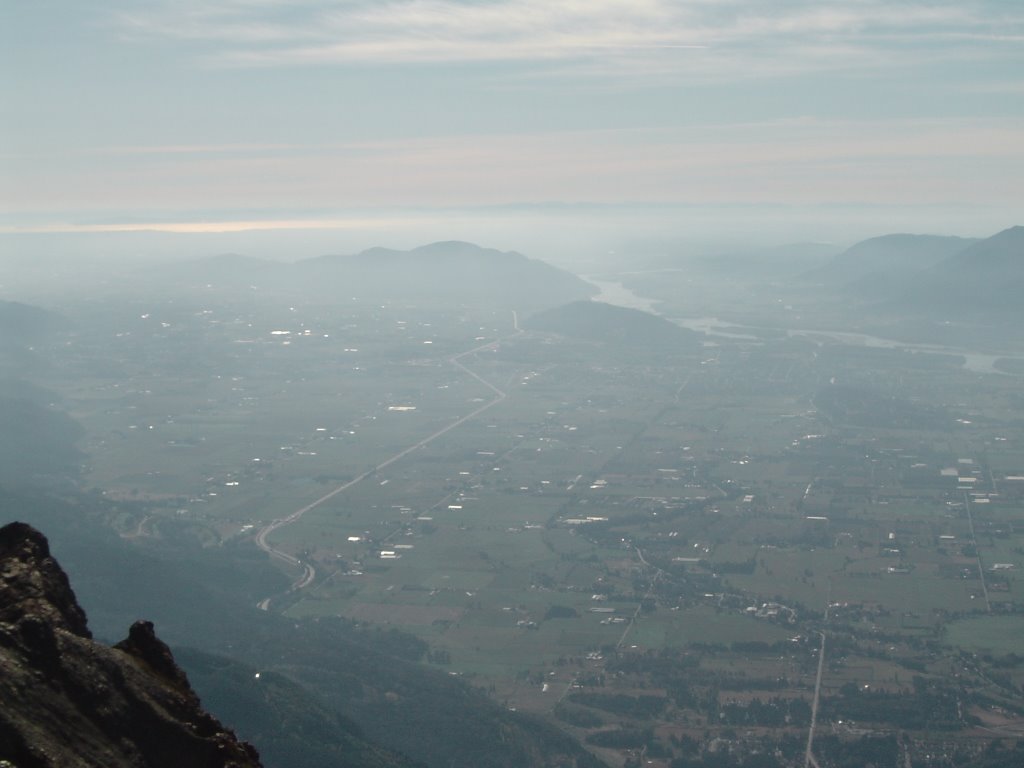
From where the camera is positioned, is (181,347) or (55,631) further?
(181,347)

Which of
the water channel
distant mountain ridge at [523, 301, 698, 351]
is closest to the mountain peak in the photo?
the water channel

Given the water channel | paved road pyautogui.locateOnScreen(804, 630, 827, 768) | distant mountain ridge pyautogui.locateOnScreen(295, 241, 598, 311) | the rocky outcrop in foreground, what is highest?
the rocky outcrop in foreground

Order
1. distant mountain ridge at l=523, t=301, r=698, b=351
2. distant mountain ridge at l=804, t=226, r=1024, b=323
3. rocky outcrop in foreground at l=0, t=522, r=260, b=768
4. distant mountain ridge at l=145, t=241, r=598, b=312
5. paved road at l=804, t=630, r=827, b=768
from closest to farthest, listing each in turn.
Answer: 1. rocky outcrop in foreground at l=0, t=522, r=260, b=768
2. paved road at l=804, t=630, r=827, b=768
3. distant mountain ridge at l=523, t=301, r=698, b=351
4. distant mountain ridge at l=804, t=226, r=1024, b=323
5. distant mountain ridge at l=145, t=241, r=598, b=312

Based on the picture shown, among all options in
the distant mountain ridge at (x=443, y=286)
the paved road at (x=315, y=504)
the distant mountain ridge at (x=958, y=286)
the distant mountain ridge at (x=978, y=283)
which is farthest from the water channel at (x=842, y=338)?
the paved road at (x=315, y=504)

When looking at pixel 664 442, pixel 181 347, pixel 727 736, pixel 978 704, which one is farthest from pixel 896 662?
pixel 181 347

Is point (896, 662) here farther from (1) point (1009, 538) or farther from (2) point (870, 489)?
(2) point (870, 489)

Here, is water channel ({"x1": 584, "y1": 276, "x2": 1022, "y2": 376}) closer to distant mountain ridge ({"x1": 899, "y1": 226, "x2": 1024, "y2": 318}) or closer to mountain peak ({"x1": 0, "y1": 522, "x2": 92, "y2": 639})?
distant mountain ridge ({"x1": 899, "y1": 226, "x2": 1024, "y2": 318})

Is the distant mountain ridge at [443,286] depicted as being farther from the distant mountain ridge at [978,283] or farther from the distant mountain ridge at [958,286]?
the distant mountain ridge at [978,283]

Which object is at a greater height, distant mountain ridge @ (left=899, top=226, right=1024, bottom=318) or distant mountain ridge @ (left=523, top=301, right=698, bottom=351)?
distant mountain ridge @ (left=899, top=226, right=1024, bottom=318)
